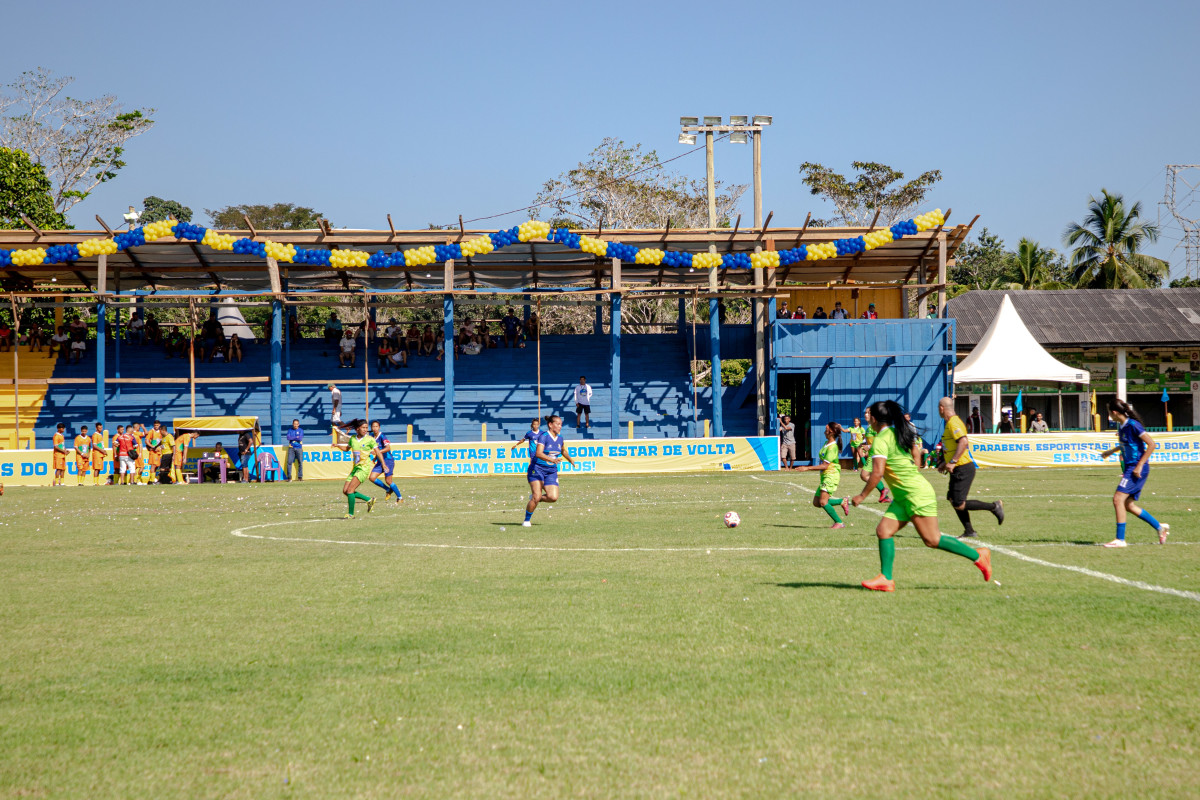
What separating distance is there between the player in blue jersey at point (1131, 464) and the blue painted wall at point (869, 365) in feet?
78.5

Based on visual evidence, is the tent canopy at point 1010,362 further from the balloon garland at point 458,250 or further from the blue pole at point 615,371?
the blue pole at point 615,371

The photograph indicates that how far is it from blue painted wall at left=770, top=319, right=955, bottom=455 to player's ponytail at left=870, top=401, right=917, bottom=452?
27619 millimetres

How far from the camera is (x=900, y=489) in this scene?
9.41 metres

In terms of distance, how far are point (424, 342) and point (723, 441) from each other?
12839mm

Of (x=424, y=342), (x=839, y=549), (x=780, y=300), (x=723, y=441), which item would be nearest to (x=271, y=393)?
(x=424, y=342)

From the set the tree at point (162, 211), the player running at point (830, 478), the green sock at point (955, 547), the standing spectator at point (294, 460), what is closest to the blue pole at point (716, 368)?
the standing spectator at point (294, 460)

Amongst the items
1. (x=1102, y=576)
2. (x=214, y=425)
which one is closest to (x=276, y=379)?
(x=214, y=425)

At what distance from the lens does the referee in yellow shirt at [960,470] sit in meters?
13.8

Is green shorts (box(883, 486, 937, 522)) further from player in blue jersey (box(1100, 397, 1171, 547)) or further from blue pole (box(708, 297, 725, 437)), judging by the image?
blue pole (box(708, 297, 725, 437))

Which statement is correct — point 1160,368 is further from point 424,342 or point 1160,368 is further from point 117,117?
point 117,117

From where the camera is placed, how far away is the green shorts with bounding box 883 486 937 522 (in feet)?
30.4

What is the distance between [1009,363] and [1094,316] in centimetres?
1174

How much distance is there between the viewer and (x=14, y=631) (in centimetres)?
836

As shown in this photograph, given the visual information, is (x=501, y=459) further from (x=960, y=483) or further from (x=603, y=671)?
(x=603, y=671)
